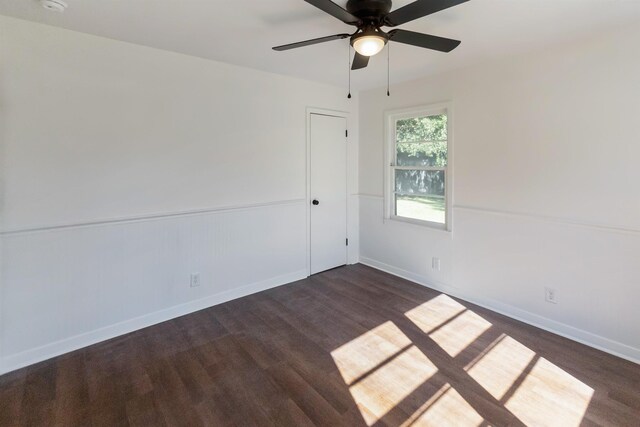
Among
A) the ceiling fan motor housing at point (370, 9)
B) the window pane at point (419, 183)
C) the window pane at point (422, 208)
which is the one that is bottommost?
the window pane at point (422, 208)

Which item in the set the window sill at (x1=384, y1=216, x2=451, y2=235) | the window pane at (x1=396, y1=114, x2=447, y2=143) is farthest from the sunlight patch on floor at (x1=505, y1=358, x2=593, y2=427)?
the window pane at (x1=396, y1=114, x2=447, y2=143)

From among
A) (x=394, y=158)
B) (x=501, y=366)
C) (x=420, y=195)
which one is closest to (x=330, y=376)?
(x=501, y=366)

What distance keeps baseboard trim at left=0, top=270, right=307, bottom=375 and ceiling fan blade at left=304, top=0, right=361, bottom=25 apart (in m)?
2.76

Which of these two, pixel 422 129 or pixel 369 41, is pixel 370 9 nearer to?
pixel 369 41

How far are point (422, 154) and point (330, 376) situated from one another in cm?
265

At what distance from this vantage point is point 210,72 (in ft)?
10.1

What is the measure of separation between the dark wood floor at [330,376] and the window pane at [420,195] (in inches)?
45.3

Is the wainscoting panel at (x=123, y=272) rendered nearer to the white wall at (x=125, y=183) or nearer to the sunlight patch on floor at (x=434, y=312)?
the white wall at (x=125, y=183)

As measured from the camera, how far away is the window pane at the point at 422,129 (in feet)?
11.6

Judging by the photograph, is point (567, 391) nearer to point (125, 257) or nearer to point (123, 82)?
point (125, 257)

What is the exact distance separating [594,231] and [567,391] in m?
1.25

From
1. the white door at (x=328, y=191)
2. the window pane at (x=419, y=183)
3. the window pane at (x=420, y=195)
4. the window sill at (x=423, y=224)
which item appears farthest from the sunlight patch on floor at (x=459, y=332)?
the white door at (x=328, y=191)

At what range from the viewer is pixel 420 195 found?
12.6ft

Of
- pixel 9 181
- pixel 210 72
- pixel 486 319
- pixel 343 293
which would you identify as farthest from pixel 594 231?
pixel 9 181
